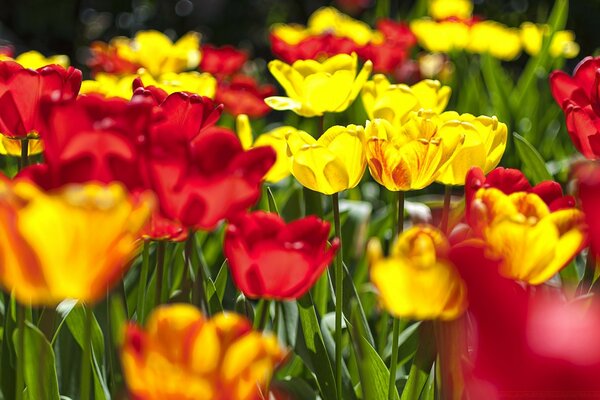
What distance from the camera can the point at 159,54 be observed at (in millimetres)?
1864

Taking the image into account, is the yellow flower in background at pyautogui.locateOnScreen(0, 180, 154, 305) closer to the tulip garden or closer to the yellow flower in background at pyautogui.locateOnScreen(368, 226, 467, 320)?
the tulip garden

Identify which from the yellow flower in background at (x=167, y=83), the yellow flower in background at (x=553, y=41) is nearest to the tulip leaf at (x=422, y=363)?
the yellow flower in background at (x=167, y=83)

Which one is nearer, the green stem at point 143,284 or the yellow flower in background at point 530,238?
the yellow flower in background at point 530,238

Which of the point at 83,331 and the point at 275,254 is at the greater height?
the point at 275,254

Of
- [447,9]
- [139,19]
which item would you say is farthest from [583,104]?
[139,19]

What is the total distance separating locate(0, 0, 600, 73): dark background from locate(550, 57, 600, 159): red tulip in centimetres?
313

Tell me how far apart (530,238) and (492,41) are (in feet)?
5.76

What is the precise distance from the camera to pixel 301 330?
106 centimetres

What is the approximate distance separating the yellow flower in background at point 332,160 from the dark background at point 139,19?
3.31 m

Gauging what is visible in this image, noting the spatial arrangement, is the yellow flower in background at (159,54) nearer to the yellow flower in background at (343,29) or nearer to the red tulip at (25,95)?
the yellow flower in background at (343,29)

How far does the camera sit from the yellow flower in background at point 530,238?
637 mm

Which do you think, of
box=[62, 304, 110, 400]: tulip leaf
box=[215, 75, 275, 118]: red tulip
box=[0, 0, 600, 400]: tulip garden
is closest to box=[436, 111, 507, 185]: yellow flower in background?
box=[0, 0, 600, 400]: tulip garden

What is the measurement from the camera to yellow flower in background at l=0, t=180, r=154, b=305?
1.62 feet

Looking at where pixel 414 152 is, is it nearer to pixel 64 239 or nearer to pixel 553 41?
pixel 64 239
